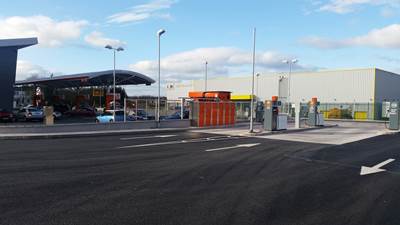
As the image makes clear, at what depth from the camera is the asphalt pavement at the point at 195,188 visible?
661 cm

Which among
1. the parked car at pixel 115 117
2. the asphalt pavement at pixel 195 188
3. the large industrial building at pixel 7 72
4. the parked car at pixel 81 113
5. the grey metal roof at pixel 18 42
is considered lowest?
the asphalt pavement at pixel 195 188

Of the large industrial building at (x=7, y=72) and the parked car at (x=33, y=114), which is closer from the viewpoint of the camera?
the parked car at (x=33, y=114)

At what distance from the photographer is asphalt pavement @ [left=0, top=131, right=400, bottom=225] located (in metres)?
6.61

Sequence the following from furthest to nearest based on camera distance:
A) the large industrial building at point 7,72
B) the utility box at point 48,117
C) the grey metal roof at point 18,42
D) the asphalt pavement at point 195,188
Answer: the large industrial building at point 7,72
the grey metal roof at point 18,42
the utility box at point 48,117
the asphalt pavement at point 195,188

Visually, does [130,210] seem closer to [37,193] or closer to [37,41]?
[37,193]

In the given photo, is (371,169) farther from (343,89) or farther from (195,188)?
(343,89)

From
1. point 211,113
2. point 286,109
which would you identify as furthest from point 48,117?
point 286,109

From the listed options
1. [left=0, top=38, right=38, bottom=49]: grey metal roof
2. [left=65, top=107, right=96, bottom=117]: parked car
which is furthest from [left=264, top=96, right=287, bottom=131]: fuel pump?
[left=65, top=107, right=96, bottom=117]: parked car

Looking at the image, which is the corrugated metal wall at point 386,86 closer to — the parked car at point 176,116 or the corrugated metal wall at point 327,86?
the corrugated metal wall at point 327,86

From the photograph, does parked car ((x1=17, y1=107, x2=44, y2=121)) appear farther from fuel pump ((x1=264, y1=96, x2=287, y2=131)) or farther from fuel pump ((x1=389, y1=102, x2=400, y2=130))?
fuel pump ((x1=389, y1=102, x2=400, y2=130))

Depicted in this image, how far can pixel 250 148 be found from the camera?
1675 centimetres

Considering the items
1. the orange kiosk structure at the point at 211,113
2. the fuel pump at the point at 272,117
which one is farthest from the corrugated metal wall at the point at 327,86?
the fuel pump at the point at 272,117

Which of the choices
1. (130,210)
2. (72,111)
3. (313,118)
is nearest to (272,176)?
(130,210)

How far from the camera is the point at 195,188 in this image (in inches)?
343
